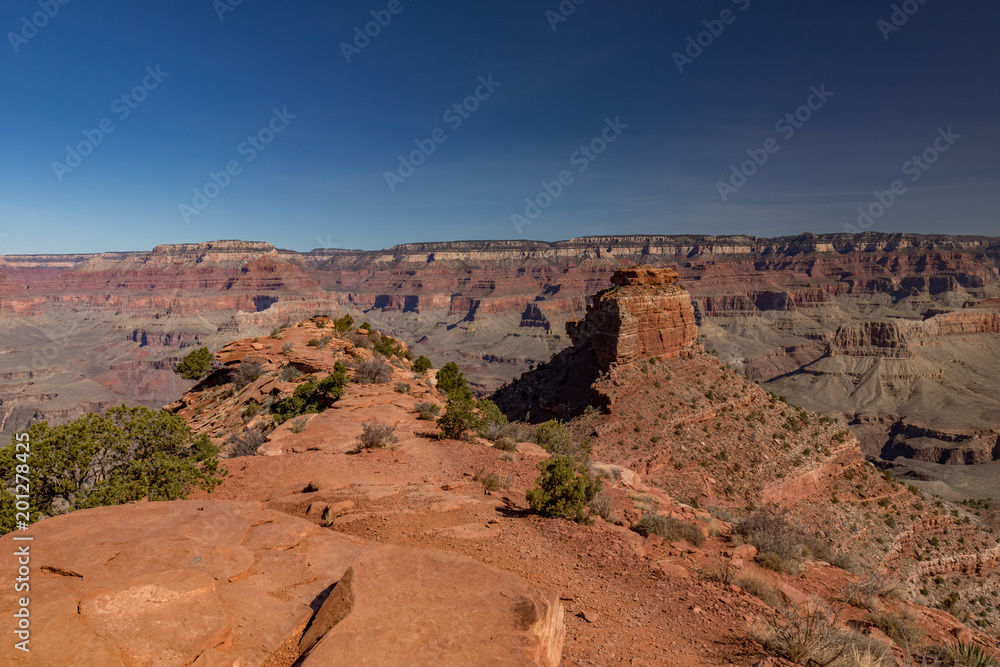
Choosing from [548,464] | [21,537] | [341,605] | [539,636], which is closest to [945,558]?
[548,464]

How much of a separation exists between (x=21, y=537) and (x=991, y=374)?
5601 inches

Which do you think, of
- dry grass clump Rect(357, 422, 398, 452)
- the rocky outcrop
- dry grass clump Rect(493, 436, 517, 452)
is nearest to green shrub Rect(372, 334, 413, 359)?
dry grass clump Rect(357, 422, 398, 452)

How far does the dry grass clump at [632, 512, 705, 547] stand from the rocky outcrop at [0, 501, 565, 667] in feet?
18.2

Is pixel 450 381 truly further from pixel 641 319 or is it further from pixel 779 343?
pixel 779 343

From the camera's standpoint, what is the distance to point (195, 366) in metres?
30.5

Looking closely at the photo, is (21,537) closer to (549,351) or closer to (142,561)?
(142,561)

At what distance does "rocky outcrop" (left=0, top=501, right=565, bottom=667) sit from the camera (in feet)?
14.2

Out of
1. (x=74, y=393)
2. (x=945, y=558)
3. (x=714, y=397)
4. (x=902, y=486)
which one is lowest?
(x=74, y=393)

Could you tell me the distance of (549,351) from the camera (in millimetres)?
152750

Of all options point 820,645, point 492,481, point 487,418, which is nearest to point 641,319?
point 487,418

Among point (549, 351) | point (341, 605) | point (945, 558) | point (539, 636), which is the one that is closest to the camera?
point (539, 636)

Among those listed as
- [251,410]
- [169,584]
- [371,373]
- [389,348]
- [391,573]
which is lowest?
[251,410]

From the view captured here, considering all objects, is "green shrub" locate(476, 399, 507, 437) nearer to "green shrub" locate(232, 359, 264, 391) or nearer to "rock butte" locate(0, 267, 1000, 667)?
"rock butte" locate(0, 267, 1000, 667)

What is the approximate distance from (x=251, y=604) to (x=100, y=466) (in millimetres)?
6909
